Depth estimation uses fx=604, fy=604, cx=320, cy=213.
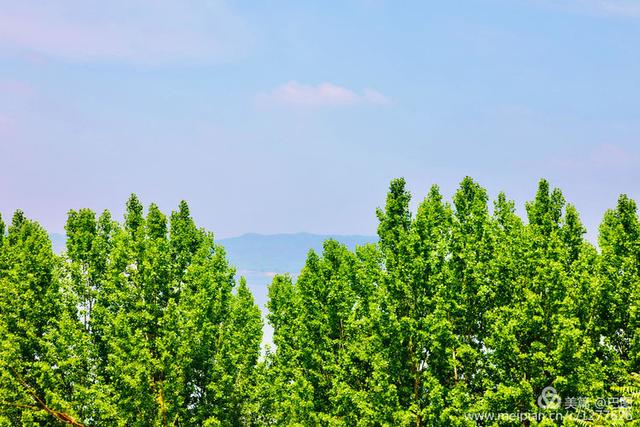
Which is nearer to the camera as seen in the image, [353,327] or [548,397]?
[548,397]

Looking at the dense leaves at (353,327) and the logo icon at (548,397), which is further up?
the dense leaves at (353,327)

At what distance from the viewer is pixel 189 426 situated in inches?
1518

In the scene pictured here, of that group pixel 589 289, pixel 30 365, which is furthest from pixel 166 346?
pixel 589 289

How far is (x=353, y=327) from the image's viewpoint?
35.7 meters

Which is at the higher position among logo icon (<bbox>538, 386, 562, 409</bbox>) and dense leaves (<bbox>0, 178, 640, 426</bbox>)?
dense leaves (<bbox>0, 178, 640, 426</bbox>)

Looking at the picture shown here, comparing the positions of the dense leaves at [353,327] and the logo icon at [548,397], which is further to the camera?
the dense leaves at [353,327]

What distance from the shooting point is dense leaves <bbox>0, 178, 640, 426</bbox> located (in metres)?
31.1

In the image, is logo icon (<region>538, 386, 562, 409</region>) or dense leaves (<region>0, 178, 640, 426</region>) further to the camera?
dense leaves (<region>0, 178, 640, 426</region>)

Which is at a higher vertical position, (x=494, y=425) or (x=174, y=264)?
(x=174, y=264)

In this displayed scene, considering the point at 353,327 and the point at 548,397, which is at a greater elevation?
the point at 353,327

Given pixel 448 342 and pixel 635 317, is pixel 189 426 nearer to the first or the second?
pixel 448 342

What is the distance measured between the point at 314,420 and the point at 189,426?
27.0 ft

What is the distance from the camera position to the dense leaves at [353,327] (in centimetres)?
3108

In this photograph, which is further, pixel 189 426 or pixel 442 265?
pixel 189 426
